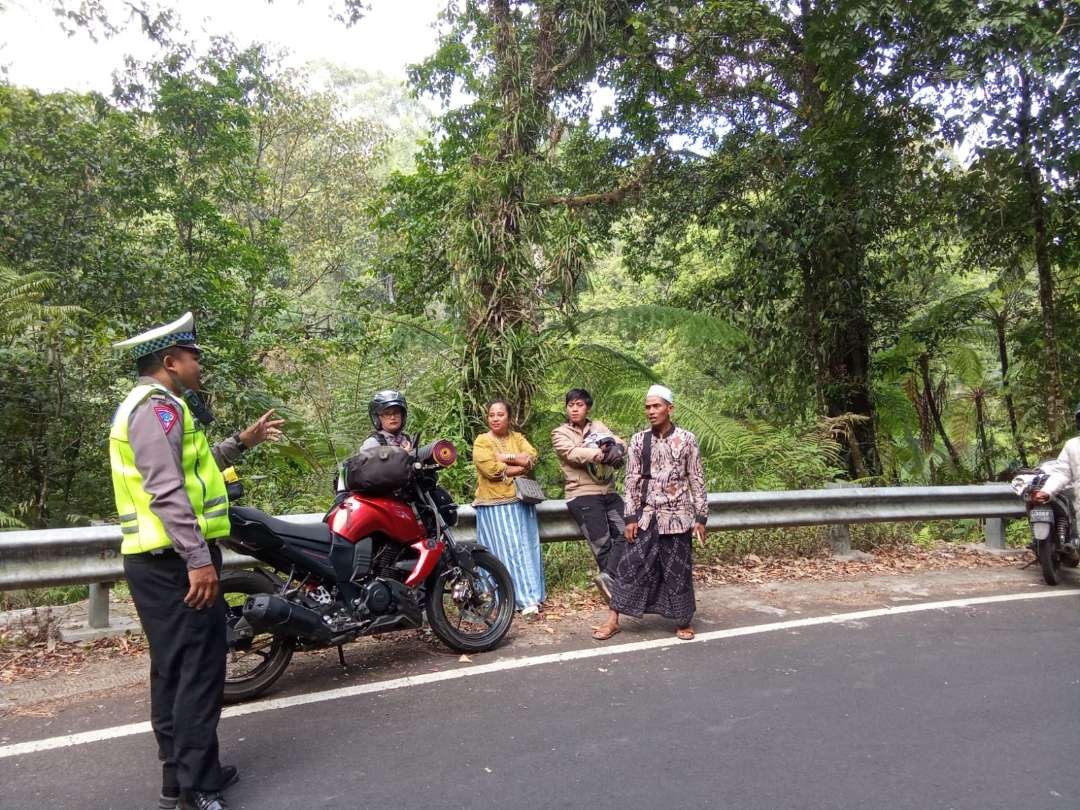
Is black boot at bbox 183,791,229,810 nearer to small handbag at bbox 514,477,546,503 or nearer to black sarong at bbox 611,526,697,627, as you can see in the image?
black sarong at bbox 611,526,697,627

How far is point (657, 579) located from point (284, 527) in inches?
96.3

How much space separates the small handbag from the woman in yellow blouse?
0.12ft

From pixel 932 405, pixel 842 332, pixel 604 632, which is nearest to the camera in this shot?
pixel 604 632

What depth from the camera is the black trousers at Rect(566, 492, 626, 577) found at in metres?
6.11

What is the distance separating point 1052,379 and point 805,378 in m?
3.36

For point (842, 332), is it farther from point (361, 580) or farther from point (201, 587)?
point (201, 587)

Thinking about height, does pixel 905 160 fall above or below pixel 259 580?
above

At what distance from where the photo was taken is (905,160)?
10.0 meters

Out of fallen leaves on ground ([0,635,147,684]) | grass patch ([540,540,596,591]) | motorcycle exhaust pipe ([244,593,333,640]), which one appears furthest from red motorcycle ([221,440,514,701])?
grass patch ([540,540,596,591])

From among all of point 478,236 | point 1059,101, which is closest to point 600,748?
point 478,236

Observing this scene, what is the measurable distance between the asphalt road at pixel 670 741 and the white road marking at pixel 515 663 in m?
0.07

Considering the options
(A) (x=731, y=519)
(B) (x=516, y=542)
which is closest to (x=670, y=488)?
(B) (x=516, y=542)

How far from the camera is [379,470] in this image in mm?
4613

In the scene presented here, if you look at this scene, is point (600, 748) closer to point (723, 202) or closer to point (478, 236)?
point (478, 236)
